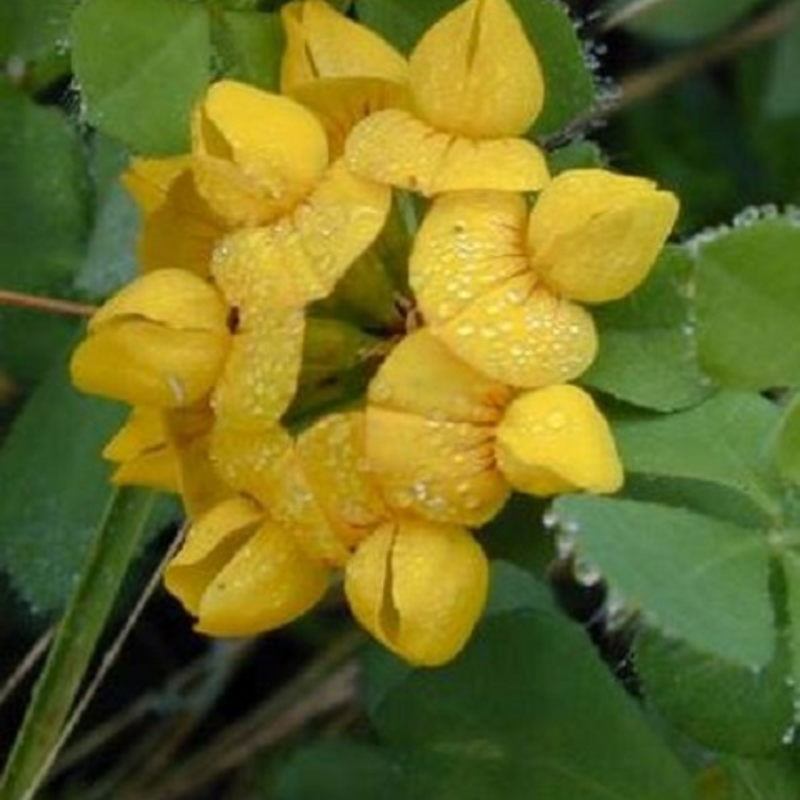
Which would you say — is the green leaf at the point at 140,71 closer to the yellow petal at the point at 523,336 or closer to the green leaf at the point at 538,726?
the yellow petal at the point at 523,336

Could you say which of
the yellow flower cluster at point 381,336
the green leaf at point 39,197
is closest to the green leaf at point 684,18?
the green leaf at point 39,197

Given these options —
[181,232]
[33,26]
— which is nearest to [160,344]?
[181,232]

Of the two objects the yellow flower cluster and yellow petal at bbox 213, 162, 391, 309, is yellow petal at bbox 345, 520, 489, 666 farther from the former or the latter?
yellow petal at bbox 213, 162, 391, 309

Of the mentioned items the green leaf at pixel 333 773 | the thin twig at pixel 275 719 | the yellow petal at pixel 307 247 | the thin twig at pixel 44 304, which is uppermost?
the yellow petal at pixel 307 247

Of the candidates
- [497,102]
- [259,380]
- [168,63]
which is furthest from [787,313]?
[168,63]

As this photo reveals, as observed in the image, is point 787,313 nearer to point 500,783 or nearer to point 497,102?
point 497,102

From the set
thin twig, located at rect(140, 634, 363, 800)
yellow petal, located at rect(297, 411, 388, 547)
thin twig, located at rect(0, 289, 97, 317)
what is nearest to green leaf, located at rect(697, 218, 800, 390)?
yellow petal, located at rect(297, 411, 388, 547)
